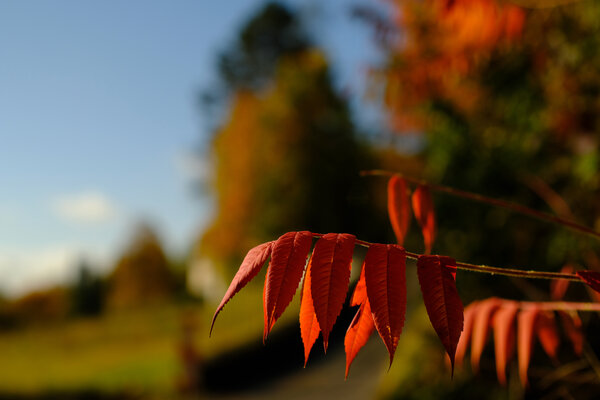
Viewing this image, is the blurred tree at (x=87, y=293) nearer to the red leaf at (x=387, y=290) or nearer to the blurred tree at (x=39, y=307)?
the blurred tree at (x=39, y=307)

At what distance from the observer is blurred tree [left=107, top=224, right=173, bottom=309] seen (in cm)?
2598

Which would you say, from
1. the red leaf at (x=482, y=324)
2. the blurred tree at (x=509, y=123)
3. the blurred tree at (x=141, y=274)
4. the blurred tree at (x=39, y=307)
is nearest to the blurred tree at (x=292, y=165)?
the blurred tree at (x=509, y=123)

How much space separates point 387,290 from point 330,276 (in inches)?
3.8

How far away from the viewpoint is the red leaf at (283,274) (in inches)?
31.7

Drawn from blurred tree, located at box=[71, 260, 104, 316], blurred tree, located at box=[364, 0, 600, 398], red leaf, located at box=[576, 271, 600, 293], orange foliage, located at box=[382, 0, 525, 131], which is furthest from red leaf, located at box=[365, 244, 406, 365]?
blurred tree, located at box=[71, 260, 104, 316]

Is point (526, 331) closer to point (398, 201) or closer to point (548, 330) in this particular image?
point (548, 330)

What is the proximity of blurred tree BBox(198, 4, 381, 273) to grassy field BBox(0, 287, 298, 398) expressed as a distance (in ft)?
8.54

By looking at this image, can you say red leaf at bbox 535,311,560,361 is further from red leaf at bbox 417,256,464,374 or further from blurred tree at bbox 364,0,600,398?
blurred tree at bbox 364,0,600,398

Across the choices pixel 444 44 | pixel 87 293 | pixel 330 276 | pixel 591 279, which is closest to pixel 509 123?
pixel 444 44

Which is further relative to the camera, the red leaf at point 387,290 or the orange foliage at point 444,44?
the orange foliage at point 444,44

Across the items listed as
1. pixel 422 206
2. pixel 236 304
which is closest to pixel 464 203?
pixel 422 206

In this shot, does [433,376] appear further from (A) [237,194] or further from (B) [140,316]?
(B) [140,316]

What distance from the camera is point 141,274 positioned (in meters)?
26.2

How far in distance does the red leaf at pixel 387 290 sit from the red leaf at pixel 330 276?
0.15ft
